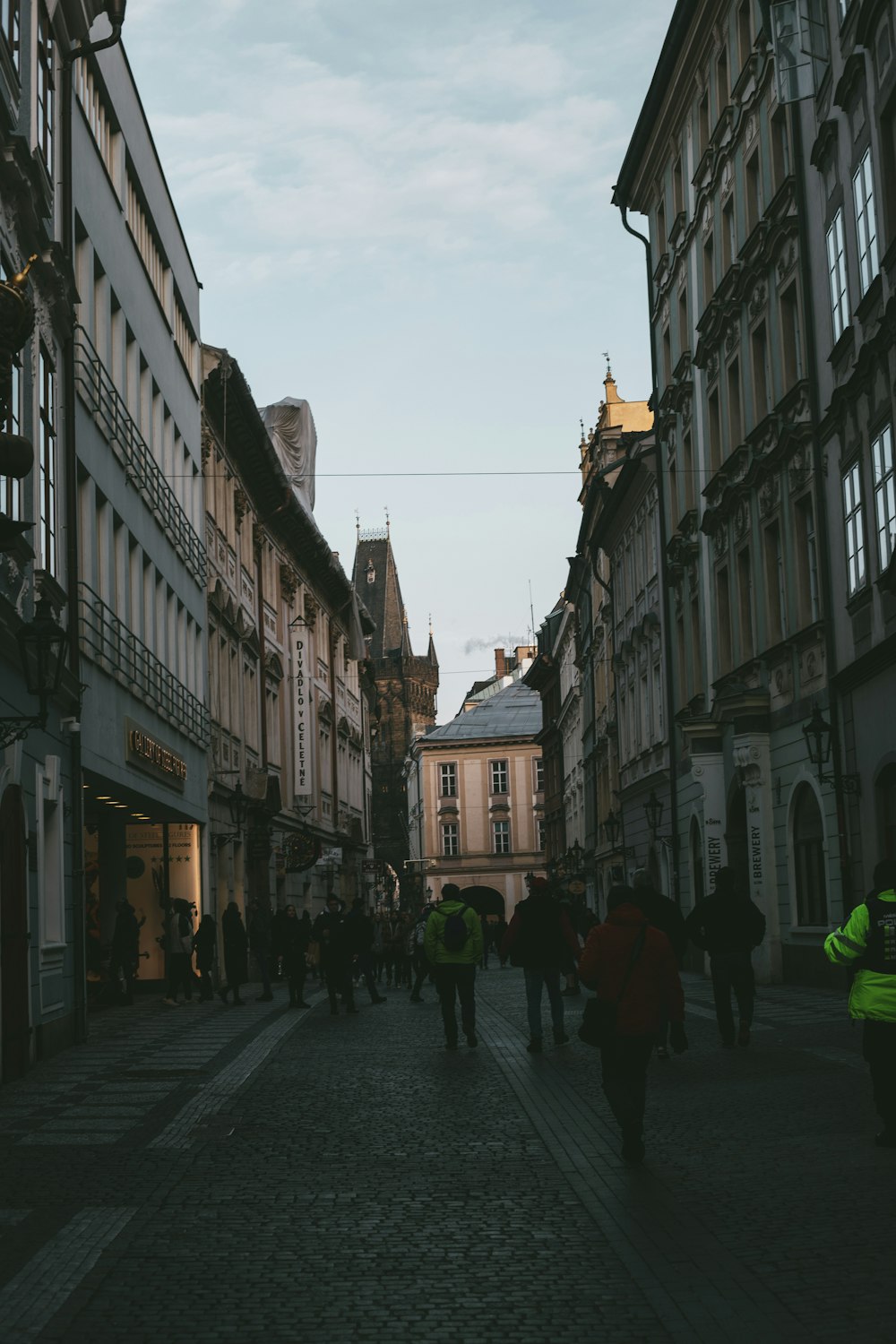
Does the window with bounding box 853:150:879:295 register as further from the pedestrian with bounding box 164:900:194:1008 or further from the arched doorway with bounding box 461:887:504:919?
the arched doorway with bounding box 461:887:504:919

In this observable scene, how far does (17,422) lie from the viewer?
683 inches

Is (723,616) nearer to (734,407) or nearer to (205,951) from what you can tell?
(734,407)

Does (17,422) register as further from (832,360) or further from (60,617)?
(832,360)

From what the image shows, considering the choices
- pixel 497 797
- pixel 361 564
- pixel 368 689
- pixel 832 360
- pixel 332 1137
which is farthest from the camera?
pixel 361 564

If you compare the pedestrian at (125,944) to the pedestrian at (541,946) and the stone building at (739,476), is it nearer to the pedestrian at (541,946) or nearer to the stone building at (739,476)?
the stone building at (739,476)

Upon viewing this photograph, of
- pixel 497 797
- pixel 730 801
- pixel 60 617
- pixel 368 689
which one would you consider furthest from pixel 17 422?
pixel 497 797

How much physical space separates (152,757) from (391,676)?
14657cm

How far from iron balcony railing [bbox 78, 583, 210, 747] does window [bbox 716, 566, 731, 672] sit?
9.60 m

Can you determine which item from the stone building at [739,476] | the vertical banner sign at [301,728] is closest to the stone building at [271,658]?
the vertical banner sign at [301,728]

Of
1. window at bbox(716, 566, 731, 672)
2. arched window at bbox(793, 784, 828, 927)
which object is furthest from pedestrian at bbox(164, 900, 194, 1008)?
window at bbox(716, 566, 731, 672)

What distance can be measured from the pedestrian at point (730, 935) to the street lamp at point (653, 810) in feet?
74.0

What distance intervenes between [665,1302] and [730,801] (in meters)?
24.7

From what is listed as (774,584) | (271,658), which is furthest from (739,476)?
(271,658)

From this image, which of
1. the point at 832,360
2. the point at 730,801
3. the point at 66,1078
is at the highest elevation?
the point at 832,360
